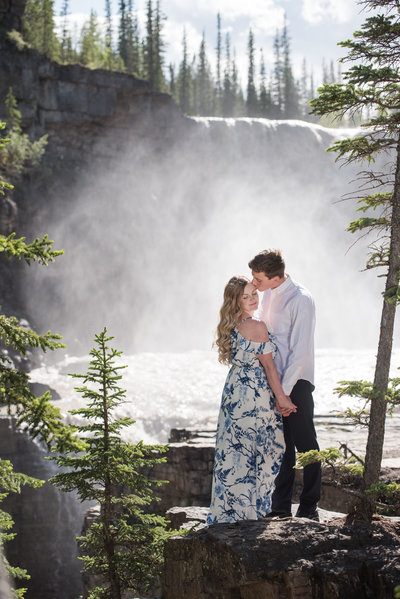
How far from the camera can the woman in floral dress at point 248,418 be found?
489cm

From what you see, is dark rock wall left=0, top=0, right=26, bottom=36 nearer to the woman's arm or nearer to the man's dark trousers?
the woman's arm

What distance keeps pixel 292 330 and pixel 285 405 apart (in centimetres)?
63

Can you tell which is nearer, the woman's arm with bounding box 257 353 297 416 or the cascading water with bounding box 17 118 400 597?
the woman's arm with bounding box 257 353 297 416

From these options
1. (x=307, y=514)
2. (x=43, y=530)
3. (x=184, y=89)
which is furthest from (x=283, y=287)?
(x=184, y=89)

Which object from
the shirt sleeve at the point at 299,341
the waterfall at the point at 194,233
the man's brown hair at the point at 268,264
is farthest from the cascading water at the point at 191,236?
the man's brown hair at the point at 268,264

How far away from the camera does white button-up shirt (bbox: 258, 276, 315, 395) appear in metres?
4.93

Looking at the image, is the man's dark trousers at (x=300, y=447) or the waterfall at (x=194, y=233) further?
the waterfall at (x=194, y=233)

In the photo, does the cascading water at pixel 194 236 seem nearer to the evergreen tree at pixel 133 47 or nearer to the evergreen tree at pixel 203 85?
the evergreen tree at pixel 133 47

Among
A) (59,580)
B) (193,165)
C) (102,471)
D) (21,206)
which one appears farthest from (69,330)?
(102,471)

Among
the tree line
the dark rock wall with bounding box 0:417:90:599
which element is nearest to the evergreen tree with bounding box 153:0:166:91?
the tree line

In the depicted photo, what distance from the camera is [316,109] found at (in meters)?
4.93

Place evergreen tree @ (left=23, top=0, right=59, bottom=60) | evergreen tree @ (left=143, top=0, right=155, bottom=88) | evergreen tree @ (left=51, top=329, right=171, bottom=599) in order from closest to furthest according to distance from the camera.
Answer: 1. evergreen tree @ (left=51, top=329, right=171, bottom=599)
2. evergreen tree @ (left=23, top=0, right=59, bottom=60)
3. evergreen tree @ (left=143, top=0, right=155, bottom=88)

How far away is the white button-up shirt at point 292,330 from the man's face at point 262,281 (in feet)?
0.51

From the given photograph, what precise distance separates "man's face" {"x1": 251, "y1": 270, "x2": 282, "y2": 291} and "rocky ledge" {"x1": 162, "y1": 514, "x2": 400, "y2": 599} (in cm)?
182
